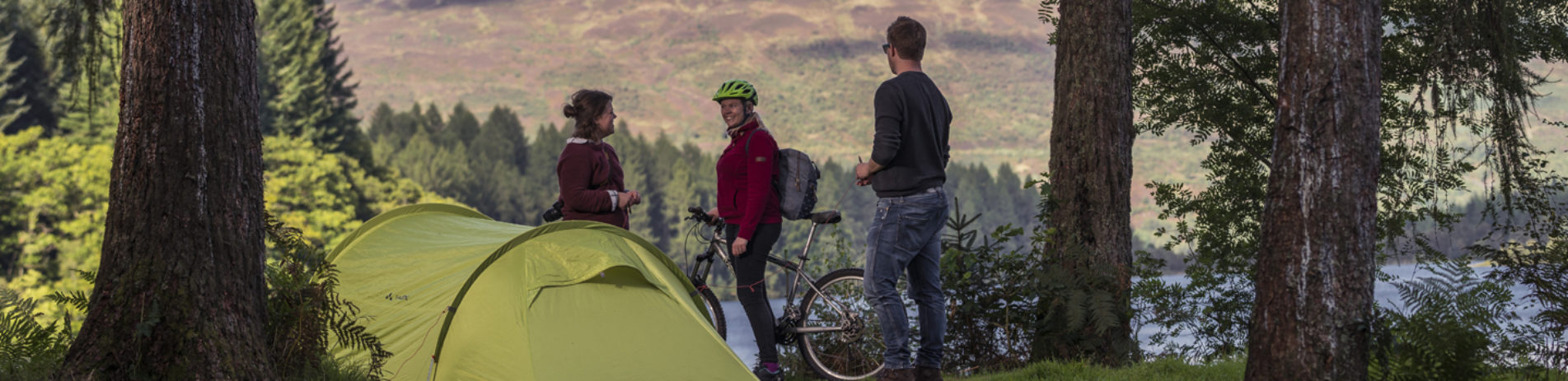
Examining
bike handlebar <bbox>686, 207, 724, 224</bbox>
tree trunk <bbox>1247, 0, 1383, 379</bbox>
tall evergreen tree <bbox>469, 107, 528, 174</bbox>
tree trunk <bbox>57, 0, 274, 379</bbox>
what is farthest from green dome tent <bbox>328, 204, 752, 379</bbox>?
tall evergreen tree <bbox>469, 107, 528, 174</bbox>

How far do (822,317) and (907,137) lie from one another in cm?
206

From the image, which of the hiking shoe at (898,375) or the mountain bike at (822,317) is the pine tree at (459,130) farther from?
the hiking shoe at (898,375)

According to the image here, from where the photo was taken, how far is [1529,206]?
332 inches

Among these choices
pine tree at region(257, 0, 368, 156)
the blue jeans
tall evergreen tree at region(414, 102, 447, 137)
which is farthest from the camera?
tall evergreen tree at region(414, 102, 447, 137)

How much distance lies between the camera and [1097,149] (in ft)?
23.1

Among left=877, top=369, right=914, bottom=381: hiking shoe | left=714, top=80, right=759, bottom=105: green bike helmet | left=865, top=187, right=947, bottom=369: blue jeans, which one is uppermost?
left=714, top=80, right=759, bottom=105: green bike helmet

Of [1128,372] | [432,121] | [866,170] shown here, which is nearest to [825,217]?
[866,170]

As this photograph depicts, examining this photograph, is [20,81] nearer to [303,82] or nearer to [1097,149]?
[303,82]

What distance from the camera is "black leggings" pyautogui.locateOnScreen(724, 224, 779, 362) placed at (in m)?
6.29

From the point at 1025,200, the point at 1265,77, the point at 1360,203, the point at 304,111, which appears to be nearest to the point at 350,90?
the point at 304,111

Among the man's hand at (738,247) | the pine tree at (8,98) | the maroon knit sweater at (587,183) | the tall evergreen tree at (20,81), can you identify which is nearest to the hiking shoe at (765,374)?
the man's hand at (738,247)

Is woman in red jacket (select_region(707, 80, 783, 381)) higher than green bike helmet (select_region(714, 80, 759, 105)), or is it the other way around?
green bike helmet (select_region(714, 80, 759, 105))

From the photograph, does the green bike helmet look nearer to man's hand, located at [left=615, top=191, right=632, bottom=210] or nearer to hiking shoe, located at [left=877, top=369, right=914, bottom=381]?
man's hand, located at [left=615, top=191, right=632, bottom=210]

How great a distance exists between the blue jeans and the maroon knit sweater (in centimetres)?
174
